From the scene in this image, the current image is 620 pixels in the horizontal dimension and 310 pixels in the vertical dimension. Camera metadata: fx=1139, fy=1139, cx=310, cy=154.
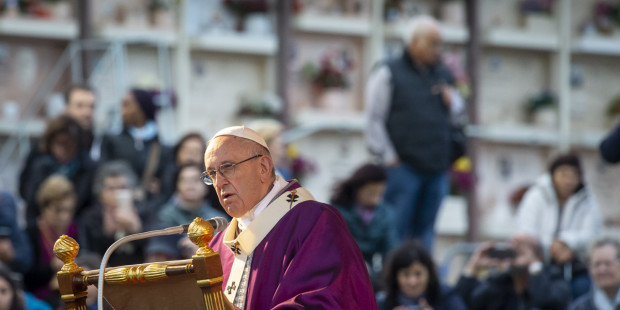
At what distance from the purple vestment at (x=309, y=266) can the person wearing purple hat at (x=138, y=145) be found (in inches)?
142

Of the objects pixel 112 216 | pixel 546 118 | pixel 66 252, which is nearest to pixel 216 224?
pixel 66 252

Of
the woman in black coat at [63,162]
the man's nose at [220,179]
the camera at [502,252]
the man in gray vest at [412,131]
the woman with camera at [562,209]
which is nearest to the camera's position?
the man's nose at [220,179]

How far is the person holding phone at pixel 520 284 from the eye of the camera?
6.19 meters

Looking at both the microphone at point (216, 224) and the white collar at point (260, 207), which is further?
the white collar at point (260, 207)

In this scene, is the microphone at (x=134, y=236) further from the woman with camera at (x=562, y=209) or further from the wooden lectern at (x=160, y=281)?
the woman with camera at (x=562, y=209)

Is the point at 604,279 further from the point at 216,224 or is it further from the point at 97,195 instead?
the point at 216,224

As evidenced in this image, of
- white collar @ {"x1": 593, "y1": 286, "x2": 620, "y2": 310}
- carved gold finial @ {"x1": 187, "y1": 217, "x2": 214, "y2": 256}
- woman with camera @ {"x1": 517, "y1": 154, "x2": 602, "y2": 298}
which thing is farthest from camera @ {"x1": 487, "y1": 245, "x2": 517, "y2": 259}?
carved gold finial @ {"x1": 187, "y1": 217, "x2": 214, "y2": 256}

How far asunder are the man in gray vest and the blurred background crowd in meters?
0.01

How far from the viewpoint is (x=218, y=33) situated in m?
11.3

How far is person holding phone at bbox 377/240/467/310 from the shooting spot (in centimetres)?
608

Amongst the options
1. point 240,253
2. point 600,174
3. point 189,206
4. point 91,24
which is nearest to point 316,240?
point 240,253

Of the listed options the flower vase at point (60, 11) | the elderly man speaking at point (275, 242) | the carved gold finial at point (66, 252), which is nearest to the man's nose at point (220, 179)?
the elderly man speaking at point (275, 242)

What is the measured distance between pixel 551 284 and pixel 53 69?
19.7ft

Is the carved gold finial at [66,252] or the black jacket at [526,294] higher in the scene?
the carved gold finial at [66,252]
